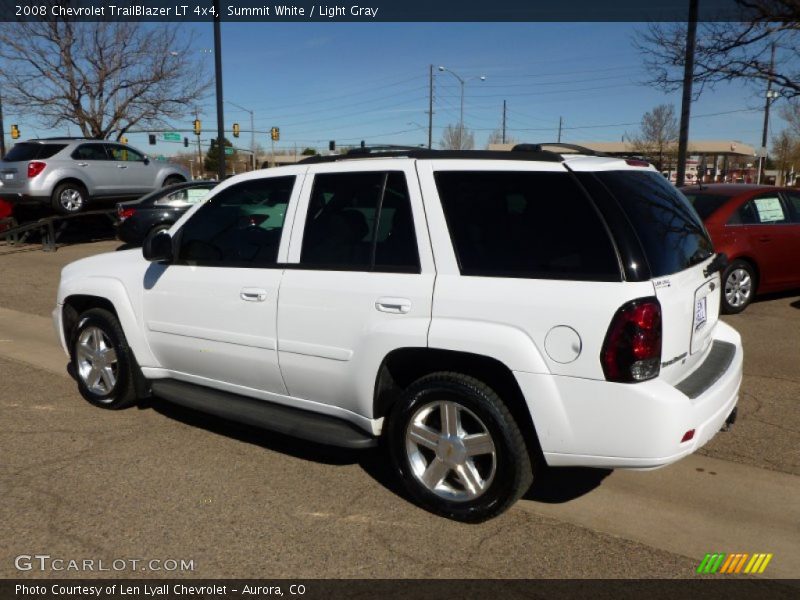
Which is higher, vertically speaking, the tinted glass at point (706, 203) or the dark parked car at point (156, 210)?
the tinted glass at point (706, 203)

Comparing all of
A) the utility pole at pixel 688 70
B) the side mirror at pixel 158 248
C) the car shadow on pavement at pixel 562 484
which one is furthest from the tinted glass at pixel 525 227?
the utility pole at pixel 688 70

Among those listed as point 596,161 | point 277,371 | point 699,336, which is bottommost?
point 277,371

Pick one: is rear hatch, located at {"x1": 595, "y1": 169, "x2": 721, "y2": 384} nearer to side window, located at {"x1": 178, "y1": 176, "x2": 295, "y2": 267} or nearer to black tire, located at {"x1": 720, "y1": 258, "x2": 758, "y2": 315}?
side window, located at {"x1": 178, "y1": 176, "x2": 295, "y2": 267}

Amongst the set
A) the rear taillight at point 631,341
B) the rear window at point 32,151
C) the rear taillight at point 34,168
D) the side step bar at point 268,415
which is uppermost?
the rear window at point 32,151

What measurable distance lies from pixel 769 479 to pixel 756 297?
6.10m

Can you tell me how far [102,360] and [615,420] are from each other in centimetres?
376

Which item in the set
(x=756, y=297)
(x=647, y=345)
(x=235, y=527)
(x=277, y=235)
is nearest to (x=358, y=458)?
(x=235, y=527)

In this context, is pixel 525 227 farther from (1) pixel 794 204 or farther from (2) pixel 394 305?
(1) pixel 794 204

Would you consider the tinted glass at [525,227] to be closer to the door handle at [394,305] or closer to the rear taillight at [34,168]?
the door handle at [394,305]

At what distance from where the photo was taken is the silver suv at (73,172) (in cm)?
1435

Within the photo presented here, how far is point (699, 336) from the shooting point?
3.41 metres

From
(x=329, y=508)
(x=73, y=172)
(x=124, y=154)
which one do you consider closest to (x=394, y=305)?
(x=329, y=508)

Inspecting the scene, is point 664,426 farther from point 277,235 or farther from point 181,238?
point 181,238

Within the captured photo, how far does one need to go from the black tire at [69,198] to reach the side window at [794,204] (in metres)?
13.7
